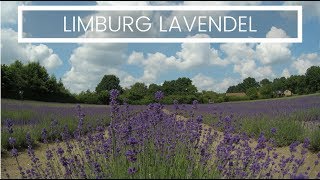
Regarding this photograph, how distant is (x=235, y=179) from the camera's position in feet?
8.95

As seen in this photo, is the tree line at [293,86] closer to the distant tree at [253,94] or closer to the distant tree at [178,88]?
the distant tree at [253,94]

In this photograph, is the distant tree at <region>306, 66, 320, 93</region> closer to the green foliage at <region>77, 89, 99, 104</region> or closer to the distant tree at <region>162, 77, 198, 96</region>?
the distant tree at <region>162, 77, 198, 96</region>

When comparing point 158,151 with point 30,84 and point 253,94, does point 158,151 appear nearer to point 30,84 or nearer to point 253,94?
point 30,84

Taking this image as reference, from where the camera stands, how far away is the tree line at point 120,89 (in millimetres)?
10578

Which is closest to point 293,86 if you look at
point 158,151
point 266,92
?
point 266,92

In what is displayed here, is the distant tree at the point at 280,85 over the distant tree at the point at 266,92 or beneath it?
over

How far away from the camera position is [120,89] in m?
17.2

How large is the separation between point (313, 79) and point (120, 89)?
822cm

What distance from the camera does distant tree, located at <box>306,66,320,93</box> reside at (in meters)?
16.9

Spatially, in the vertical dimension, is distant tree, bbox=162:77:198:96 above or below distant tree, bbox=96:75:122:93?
below

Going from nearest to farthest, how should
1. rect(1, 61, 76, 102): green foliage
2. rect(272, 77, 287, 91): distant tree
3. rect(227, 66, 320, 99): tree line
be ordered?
1. rect(1, 61, 76, 102): green foliage
2. rect(227, 66, 320, 99): tree line
3. rect(272, 77, 287, 91): distant tree

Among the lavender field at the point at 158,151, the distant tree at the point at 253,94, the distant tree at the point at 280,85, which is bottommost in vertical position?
the lavender field at the point at 158,151

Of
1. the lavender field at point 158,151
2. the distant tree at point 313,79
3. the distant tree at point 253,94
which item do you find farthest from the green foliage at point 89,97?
the lavender field at point 158,151

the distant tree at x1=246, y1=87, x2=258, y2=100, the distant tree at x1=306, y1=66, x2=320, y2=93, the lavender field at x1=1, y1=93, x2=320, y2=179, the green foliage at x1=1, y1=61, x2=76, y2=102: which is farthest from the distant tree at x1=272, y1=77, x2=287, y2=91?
the lavender field at x1=1, y1=93, x2=320, y2=179
